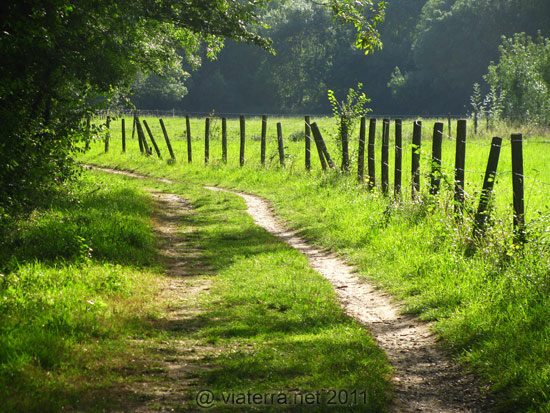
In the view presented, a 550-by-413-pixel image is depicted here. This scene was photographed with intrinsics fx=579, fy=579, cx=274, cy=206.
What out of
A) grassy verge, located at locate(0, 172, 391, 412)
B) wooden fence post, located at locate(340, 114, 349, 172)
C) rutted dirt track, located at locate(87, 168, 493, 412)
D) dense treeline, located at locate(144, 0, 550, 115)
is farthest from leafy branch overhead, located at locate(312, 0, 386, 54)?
dense treeline, located at locate(144, 0, 550, 115)

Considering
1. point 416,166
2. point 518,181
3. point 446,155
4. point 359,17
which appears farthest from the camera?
point 446,155

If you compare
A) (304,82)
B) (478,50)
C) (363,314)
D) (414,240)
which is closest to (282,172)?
(414,240)

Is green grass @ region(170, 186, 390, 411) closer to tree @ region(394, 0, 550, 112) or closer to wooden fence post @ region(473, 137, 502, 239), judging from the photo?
wooden fence post @ region(473, 137, 502, 239)

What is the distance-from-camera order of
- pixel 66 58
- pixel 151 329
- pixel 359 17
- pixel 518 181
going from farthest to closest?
pixel 359 17 → pixel 66 58 → pixel 518 181 → pixel 151 329

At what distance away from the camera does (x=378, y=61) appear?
82625mm

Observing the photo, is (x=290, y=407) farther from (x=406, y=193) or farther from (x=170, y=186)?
(x=170, y=186)

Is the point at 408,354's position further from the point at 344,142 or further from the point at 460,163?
the point at 344,142

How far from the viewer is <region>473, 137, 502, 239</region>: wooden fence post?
8.43 m

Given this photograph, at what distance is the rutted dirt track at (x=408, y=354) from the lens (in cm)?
506

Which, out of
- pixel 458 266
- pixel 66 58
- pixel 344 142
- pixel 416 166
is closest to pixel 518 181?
pixel 458 266

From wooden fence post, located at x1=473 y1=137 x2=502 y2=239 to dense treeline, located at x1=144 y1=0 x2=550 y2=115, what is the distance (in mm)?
60618

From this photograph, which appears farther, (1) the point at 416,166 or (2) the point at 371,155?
(2) the point at 371,155

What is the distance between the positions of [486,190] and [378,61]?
77786 millimetres

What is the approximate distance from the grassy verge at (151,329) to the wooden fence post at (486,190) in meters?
2.53
